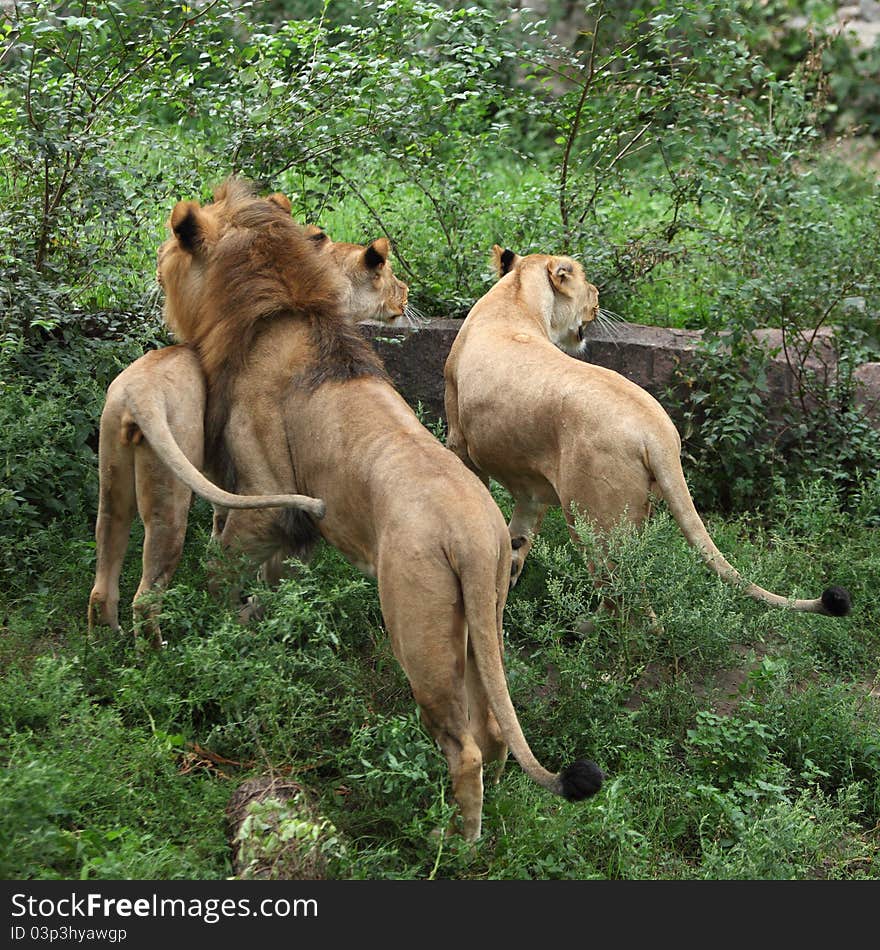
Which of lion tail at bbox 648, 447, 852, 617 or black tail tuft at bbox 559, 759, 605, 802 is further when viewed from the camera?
lion tail at bbox 648, 447, 852, 617

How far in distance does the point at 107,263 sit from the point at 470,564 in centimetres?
340

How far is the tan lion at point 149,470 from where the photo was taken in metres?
4.59

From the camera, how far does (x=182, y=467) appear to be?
14.2ft

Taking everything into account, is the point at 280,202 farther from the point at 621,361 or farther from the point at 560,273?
the point at 621,361

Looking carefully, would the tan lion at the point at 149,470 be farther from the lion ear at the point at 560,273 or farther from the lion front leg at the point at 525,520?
the lion ear at the point at 560,273

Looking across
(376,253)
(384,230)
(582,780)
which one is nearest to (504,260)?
(376,253)

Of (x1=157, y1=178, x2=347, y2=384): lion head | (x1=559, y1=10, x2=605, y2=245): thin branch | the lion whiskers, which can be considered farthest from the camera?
(x1=559, y1=10, x2=605, y2=245): thin branch

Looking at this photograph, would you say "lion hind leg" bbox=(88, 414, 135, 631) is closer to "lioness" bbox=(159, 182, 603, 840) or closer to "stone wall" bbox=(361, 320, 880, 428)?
"lioness" bbox=(159, 182, 603, 840)

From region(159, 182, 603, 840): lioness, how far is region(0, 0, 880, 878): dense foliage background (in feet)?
0.94

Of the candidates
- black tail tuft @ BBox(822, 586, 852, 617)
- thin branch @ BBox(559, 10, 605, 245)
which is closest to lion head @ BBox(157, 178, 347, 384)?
black tail tuft @ BBox(822, 586, 852, 617)

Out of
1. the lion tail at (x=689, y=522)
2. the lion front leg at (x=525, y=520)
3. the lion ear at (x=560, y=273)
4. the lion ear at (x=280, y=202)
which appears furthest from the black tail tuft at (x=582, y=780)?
the lion ear at (x=560, y=273)

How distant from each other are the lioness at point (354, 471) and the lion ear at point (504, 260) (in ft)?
4.81

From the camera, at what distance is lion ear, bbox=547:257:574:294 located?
6176 millimetres

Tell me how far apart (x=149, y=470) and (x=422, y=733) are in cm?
141
